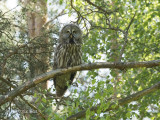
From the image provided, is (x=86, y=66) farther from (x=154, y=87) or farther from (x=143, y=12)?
(x=143, y=12)

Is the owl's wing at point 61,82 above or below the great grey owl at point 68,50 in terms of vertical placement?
below

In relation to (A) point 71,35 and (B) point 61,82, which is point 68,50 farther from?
(B) point 61,82

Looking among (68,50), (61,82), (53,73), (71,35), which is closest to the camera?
(53,73)

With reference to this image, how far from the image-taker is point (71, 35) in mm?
4754

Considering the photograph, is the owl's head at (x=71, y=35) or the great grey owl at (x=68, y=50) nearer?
the great grey owl at (x=68, y=50)

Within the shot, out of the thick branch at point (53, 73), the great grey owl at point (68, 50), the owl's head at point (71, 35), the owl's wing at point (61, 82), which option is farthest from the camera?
the owl's wing at point (61, 82)

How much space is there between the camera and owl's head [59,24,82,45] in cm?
471

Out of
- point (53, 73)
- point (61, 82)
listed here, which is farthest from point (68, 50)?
point (53, 73)

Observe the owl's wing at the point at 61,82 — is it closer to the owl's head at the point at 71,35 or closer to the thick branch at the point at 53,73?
the owl's head at the point at 71,35

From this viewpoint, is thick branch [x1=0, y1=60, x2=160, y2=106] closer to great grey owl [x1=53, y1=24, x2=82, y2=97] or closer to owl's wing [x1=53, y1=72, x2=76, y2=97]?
great grey owl [x1=53, y1=24, x2=82, y2=97]

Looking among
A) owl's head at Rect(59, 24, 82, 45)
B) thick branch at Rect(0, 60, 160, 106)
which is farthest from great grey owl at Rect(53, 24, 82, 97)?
thick branch at Rect(0, 60, 160, 106)

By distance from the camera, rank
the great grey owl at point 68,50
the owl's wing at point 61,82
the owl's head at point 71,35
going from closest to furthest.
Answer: the great grey owl at point 68,50 → the owl's head at point 71,35 → the owl's wing at point 61,82

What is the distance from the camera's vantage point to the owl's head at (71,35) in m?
4.71

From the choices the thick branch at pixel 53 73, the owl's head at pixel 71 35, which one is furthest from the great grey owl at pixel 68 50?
the thick branch at pixel 53 73
